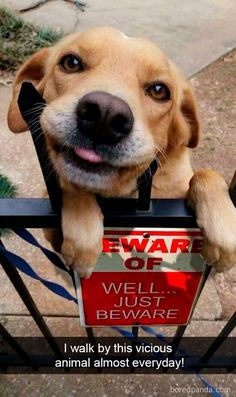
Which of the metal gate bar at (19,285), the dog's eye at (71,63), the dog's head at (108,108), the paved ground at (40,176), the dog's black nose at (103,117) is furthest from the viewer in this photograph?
the paved ground at (40,176)

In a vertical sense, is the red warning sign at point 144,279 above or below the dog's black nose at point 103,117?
below

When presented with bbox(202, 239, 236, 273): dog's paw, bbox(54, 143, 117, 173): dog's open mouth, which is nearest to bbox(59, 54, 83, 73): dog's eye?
bbox(54, 143, 117, 173): dog's open mouth

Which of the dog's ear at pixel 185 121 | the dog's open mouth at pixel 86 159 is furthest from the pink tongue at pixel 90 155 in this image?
the dog's ear at pixel 185 121

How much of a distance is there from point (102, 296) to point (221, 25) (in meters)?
5.65

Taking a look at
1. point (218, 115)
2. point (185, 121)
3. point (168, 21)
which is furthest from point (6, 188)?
point (168, 21)

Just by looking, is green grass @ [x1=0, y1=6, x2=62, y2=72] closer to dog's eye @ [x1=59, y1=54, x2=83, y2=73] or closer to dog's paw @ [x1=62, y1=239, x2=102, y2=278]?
dog's eye @ [x1=59, y1=54, x2=83, y2=73]

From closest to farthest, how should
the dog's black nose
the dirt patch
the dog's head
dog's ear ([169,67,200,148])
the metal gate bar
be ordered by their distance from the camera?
the dog's black nose
the dog's head
the metal gate bar
dog's ear ([169,67,200,148])
the dirt patch

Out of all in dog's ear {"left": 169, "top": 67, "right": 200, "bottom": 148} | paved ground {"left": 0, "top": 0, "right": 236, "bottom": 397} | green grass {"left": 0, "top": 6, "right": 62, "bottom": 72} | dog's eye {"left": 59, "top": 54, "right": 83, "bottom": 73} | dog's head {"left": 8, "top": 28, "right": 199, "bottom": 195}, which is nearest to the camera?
dog's head {"left": 8, "top": 28, "right": 199, "bottom": 195}

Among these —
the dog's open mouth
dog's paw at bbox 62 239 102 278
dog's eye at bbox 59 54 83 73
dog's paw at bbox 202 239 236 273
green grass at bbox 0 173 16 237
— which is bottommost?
green grass at bbox 0 173 16 237

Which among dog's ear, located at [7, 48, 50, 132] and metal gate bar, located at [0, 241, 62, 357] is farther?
dog's ear, located at [7, 48, 50, 132]

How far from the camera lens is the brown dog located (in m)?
1.34

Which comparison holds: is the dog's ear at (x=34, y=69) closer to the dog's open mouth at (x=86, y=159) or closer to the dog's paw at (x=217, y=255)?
the dog's open mouth at (x=86, y=159)

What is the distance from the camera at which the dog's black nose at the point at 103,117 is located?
1.22 m

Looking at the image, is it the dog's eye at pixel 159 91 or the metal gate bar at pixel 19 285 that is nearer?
the metal gate bar at pixel 19 285
